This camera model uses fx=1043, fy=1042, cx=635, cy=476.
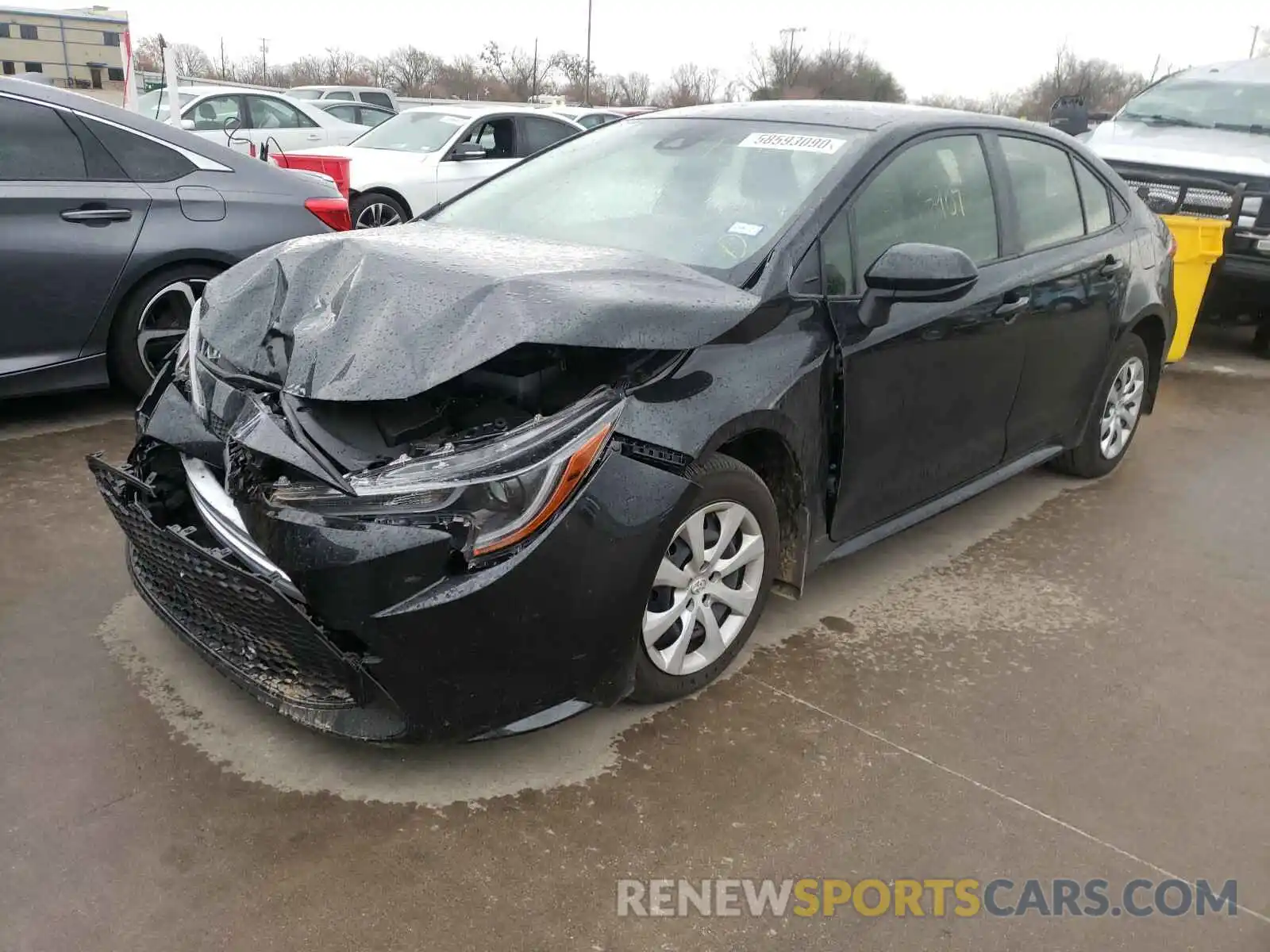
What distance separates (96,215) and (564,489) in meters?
3.46

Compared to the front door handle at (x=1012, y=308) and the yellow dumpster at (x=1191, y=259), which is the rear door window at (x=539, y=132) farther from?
the front door handle at (x=1012, y=308)

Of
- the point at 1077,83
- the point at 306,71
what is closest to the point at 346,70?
the point at 306,71

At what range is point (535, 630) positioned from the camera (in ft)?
7.77

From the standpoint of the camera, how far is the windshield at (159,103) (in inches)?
532

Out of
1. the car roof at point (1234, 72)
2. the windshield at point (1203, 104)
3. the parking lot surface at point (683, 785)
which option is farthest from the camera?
the car roof at point (1234, 72)

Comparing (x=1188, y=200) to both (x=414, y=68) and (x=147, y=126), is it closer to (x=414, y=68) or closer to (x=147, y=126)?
(x=147, y=126)

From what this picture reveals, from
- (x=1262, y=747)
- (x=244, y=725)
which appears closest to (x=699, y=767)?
(x=244, y=725)

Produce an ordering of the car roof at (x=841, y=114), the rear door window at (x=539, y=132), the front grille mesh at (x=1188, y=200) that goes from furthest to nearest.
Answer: the rear door window at (x=539, y=132), the front grille mesh at (x=1188, y=200), the car roof at (x=841, y=114)

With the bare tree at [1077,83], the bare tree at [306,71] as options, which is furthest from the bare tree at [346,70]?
the bare tree at [1077,83]

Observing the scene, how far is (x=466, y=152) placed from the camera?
10344mm

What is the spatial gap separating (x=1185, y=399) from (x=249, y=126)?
37.5 ft

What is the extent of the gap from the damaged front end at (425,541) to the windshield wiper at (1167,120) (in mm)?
7731

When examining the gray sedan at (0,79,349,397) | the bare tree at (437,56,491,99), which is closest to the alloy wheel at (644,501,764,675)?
the gray sedan at (0,79,349,397)

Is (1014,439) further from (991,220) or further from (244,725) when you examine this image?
(244,725)
